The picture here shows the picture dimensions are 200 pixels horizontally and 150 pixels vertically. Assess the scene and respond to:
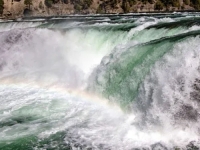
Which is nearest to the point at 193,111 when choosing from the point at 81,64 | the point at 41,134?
the point at 41,134

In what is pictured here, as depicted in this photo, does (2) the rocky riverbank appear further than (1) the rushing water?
Yes

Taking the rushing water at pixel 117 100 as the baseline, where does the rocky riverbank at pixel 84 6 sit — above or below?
above

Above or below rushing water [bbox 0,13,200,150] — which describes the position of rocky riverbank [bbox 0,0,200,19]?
above

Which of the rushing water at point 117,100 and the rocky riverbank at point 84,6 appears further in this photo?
the rocky riverbank at point 84,6

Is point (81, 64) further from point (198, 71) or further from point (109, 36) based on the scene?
point (198, 71)

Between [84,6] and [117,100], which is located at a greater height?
[84,6]
